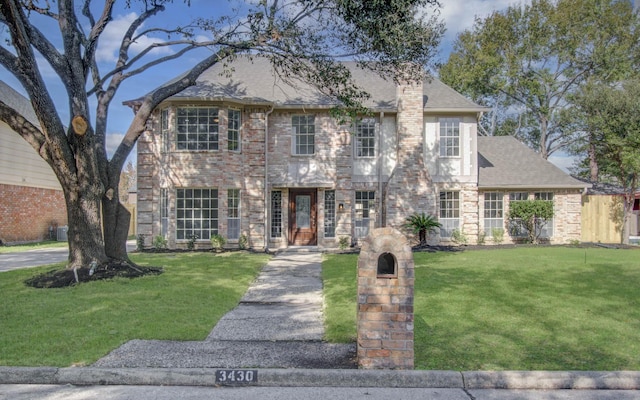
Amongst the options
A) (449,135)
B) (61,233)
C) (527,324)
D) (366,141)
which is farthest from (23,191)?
(527,324)

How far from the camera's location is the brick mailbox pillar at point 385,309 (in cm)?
455

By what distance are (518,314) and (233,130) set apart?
41.6 ft

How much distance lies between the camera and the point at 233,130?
16812 millimetres

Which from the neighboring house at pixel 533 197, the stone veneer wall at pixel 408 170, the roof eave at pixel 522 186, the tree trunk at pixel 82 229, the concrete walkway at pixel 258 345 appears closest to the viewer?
the concrete walkway at pixel 258 345

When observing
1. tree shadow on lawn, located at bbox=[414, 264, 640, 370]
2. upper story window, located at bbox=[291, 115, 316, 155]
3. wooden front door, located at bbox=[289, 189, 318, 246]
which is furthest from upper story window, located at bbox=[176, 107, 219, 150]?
tree shadow on lawn, located at bbox=[414, 264, 640, 370]

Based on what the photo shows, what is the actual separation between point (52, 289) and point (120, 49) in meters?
6.37

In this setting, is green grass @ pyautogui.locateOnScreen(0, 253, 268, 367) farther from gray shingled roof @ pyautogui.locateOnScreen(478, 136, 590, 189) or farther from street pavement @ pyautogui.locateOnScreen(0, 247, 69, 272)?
gray shingled roof @ pyautogui.locateOnScreen(478, 136, 590, 189)

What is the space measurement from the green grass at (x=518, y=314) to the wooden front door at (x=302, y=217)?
5.24 m

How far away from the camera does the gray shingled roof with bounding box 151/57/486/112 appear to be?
1661 centimetres

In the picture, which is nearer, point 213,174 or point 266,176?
point 213,174

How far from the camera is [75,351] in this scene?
506 cm

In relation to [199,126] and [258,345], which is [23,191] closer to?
[199,126]

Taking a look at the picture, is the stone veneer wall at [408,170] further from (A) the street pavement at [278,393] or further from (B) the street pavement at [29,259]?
(A) the street pavement at [278,393]

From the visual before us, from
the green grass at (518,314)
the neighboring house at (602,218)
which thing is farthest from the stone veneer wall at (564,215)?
the green grass at (518,314)
